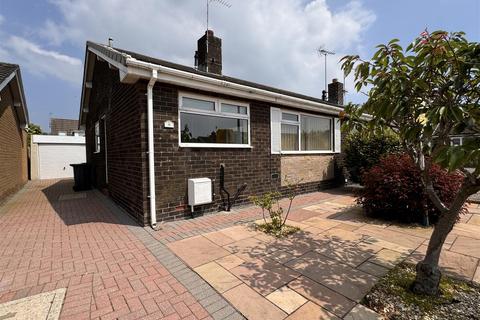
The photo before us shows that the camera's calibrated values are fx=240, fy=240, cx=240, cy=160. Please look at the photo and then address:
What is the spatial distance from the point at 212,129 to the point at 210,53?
479cm

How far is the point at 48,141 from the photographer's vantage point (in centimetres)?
1752

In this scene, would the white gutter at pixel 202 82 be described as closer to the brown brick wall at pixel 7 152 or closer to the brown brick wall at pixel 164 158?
the brown brick wall at pixel 164 158

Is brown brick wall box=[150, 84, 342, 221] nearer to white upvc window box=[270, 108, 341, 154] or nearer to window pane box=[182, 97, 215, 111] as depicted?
window pane box=[182, 97, 215, 111]

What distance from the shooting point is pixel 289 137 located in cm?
823

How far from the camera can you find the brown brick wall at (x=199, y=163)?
205 inches

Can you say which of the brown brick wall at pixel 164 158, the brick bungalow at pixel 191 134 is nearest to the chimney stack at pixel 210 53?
the brick bungalow at pixel 191 134

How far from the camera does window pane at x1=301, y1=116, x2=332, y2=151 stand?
28.9 feet

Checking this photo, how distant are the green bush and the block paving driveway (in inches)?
131

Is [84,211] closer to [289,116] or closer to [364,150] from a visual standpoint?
[289,116]

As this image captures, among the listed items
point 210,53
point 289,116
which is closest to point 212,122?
point 289,116

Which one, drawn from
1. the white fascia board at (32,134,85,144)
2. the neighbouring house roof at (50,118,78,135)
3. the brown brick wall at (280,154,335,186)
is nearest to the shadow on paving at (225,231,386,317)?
the brown brick wall at (280,154,335,186)

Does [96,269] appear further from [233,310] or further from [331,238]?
[331,238]

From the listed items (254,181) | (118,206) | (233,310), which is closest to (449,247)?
(233,310)

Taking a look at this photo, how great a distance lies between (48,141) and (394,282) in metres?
21.7
